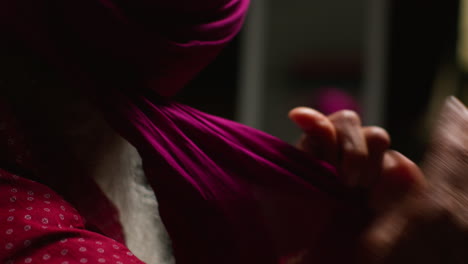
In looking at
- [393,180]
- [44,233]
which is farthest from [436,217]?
[44,233]

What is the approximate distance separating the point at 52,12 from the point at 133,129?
13 cm

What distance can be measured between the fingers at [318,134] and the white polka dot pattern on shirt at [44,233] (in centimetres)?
27

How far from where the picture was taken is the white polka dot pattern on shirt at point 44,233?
410mm

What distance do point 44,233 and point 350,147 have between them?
13.7 inches

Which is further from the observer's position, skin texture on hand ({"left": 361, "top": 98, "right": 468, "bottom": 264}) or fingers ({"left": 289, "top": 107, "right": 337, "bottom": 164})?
fingers ({"left": 289, "top": 107, "right": 337, "bottom": 164})

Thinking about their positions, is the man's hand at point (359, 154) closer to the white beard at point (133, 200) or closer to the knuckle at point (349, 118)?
the knuckle at point (349, 118)

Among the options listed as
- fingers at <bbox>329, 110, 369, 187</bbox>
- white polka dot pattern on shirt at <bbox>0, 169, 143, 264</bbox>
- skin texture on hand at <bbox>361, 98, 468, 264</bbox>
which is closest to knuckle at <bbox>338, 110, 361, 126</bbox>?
fingers at <bbox>329, 110, 369, 187</bbox>

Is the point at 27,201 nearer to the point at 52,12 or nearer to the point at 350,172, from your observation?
the point at 52,12

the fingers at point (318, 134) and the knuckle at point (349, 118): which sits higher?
the knuckle at point (349, 118)

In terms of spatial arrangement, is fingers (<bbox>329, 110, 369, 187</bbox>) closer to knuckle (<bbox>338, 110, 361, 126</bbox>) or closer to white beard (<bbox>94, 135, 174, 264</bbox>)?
knuckle (<bbox>338, 110, 361, 126</bbox>)

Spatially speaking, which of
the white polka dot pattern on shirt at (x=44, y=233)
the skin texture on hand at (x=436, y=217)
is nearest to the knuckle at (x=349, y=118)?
the skin texture on hand at (x=436, y=217)

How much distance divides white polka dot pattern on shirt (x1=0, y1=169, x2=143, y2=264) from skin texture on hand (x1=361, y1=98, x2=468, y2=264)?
0.22m

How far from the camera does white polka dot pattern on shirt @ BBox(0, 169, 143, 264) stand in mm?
410

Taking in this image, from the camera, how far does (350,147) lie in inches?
23.9
